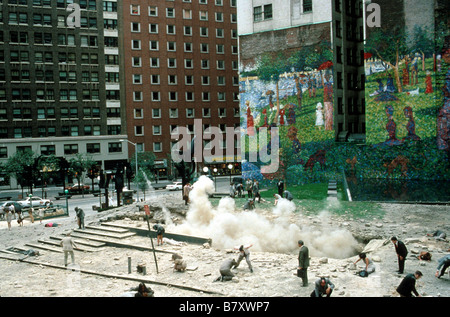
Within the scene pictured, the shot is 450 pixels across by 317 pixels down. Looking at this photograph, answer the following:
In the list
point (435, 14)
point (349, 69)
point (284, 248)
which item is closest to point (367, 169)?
point (349, 69)

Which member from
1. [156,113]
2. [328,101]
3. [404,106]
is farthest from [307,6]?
[156,113]

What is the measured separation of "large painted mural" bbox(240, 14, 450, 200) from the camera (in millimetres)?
31359

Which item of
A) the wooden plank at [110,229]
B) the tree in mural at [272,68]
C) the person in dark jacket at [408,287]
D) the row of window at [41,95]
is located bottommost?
the wooden plank at [110,229]

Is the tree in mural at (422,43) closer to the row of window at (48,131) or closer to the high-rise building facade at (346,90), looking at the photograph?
the high-rise building facade at (346,90)

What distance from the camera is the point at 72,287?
587 inches

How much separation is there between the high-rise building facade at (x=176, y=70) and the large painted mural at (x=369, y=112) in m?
22.4

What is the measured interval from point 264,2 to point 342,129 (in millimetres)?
14630

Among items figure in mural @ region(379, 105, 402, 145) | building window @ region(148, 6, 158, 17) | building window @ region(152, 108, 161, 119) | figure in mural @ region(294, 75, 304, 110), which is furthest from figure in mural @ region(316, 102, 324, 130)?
building window @ region(148, 6, 158, 17)

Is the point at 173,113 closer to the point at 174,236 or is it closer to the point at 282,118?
the point at 282,118

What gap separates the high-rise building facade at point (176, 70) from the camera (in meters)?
59.3

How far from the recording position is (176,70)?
6184 cm

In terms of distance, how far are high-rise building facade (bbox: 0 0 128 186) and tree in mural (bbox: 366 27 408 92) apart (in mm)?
29781

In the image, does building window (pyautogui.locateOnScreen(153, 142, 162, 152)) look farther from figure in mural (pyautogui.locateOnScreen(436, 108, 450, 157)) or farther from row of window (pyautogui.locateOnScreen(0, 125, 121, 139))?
figure in mural (pyautogui.locateOnScreen(436, 108, 450, 157))

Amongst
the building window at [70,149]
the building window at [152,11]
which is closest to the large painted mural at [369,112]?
the building window at [70,149]
